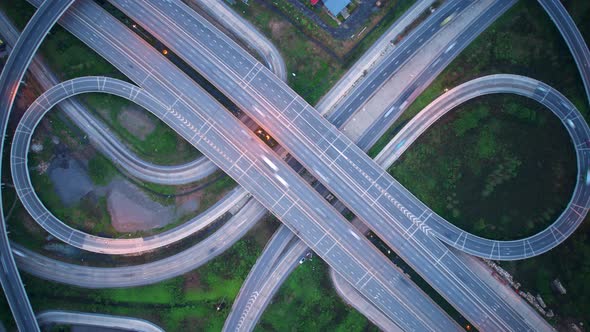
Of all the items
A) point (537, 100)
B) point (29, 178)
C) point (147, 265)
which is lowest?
point (29, 178)

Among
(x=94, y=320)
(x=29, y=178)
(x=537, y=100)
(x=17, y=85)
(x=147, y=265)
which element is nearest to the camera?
(x=17, y=85)

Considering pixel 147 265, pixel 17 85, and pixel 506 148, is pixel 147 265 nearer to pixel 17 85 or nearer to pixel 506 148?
pixel 17 85

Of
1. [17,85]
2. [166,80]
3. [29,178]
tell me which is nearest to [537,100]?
[166,80]

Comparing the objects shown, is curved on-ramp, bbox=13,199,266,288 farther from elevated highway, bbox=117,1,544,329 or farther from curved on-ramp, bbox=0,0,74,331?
elevated highway, bbox=117,1,544,329

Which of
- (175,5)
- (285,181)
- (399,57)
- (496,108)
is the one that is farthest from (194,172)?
(496,108)

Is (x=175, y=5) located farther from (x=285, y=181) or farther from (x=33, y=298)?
(x=33, y=298)

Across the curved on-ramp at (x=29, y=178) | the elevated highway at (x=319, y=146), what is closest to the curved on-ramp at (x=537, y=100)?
the elevated highway at (x=319, y=146)

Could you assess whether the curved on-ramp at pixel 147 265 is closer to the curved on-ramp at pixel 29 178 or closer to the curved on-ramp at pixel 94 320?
the curved on-ramp at pixel 29 178

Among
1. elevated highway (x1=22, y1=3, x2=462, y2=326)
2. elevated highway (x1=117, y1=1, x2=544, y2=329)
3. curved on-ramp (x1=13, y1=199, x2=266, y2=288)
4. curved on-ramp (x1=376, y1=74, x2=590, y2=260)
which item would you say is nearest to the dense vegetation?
curved on-ramp (x1=376, y1=74, x2=590, y2=260)
